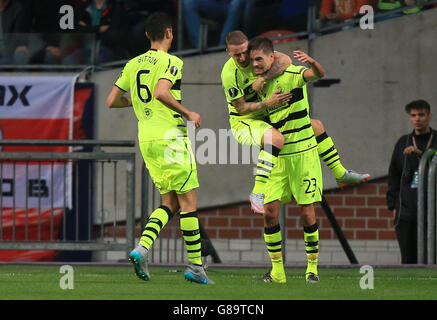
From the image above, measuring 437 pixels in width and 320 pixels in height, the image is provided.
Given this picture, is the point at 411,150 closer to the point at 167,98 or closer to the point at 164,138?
the point at 164,138

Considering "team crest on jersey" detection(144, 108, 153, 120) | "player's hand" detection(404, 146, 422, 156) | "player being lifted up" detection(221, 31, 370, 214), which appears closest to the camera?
"team crest on jersey" detection(144, 108, 153, 120)

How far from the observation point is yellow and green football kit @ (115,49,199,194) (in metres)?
9.17

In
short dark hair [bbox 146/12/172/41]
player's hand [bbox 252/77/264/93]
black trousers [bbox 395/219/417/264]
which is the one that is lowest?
black trousers [bbox 395/219/417/264]

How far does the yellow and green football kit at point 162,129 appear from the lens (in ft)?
30.1

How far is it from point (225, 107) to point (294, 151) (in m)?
4.99

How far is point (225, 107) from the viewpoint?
14.4m

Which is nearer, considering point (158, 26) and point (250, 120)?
point (158, 26)

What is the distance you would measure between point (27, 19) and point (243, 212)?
3.73 metres

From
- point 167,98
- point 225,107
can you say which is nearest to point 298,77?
point 167,98

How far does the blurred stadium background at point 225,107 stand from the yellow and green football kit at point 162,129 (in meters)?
4.83

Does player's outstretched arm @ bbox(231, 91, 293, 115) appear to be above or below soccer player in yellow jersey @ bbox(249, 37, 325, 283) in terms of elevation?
above

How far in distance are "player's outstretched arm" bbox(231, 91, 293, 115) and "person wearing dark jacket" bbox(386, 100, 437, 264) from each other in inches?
117

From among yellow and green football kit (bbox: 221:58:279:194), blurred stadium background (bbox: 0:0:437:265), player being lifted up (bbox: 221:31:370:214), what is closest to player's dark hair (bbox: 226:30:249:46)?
player being lifted up (bbox: 221:31:370:214)

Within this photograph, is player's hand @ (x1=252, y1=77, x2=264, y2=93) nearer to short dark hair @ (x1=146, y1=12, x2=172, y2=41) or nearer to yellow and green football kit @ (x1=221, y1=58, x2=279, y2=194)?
yellow and green football kit @ (x1=221, y1=58, x2=279, y2=194)
